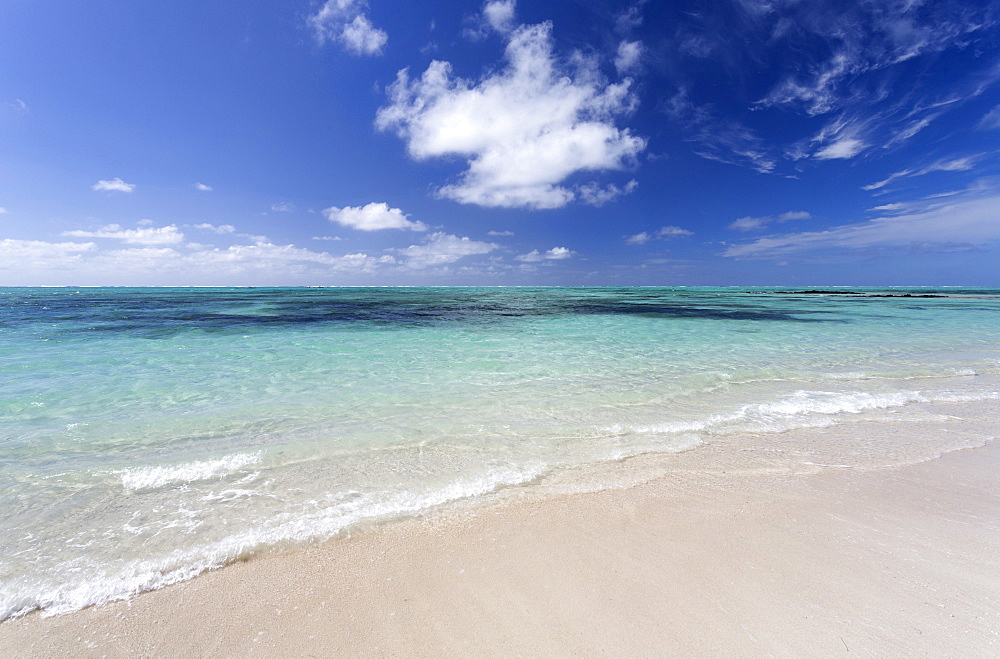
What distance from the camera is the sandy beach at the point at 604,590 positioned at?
2.44 metres

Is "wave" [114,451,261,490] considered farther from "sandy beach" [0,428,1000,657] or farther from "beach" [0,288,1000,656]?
"sandy beach" [0,428,1000,657]

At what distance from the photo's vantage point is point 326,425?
6398mm

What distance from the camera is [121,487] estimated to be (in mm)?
4379

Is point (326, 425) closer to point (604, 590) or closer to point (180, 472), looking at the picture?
point (180, 472)

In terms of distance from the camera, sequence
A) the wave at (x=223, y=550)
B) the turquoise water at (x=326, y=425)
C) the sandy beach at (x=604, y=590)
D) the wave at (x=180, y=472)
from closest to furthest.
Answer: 1. the sandy beach at (x=604, y=590)
2. the wave at (x=223, y=550)
3. the turquoise water at (x=326, y=425)
4. the wave at (x=180, y=472)

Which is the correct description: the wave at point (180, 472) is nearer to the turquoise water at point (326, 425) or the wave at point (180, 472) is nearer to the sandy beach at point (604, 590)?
the turquoise water at point (326, 425)

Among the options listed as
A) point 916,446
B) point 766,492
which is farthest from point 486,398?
point 916,446

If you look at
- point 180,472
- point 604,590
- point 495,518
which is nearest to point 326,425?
point 180,472

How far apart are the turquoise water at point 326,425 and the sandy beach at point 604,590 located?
1.31 ft

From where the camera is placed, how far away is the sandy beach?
244cm

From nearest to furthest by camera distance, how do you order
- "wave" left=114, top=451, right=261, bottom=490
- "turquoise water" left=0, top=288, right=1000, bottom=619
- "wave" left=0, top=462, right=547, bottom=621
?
"wave" left=0, top=462, right=547, bottom=621 < "turquoise water" left=0, top=288, right=1000, bottom=619 < "wave" left=114, top=451, right=261, bottom=490

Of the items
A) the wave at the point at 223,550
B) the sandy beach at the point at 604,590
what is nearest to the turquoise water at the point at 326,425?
the wave at the point at 223,550

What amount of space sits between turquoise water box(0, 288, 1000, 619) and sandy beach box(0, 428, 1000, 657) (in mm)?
398

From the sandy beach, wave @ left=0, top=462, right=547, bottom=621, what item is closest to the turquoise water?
wave @ left=0, top=462, right=547, bottom=621
